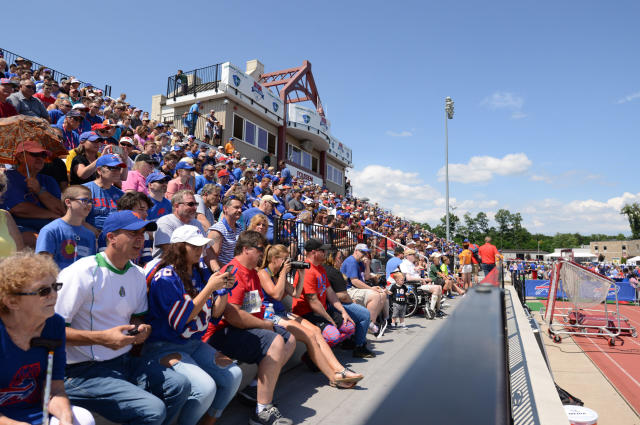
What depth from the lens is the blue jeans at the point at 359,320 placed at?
5.96 m

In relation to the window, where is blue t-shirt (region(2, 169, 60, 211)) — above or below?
below

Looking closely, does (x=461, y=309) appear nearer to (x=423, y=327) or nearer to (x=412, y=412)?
(x=412, y=412)

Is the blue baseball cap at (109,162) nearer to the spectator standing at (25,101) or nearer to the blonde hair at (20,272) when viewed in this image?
the blonde hair at (20,272)

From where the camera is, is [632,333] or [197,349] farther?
[632,333]

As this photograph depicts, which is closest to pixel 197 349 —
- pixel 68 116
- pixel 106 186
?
pixel 106 186

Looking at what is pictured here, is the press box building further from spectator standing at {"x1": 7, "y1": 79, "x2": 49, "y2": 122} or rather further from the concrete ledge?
the concrete ledge

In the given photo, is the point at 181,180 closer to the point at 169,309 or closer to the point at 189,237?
the point at 189,237

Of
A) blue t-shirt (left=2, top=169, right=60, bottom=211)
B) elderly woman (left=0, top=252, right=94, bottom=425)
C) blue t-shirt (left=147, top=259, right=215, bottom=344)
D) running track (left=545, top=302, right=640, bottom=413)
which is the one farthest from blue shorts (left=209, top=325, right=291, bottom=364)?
running track (left=545, top=302, right=640, bottom=413)

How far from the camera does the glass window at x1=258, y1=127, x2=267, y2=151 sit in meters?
24.1

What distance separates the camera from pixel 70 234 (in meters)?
3.14

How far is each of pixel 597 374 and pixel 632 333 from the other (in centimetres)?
399

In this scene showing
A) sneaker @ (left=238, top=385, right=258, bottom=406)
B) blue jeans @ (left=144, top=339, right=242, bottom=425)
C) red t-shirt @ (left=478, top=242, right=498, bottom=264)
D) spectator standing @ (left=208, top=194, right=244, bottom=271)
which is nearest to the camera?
blue jeans @ (left=144, top=339, right=242, bottom=425)

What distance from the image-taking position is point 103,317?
2.58 meters

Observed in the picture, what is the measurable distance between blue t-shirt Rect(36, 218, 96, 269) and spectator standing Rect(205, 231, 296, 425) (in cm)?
133
